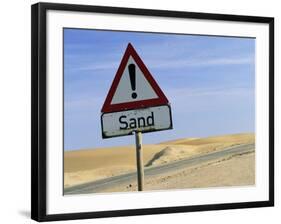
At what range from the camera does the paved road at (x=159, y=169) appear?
11.3 feet

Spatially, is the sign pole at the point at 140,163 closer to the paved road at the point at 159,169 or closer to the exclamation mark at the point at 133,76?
the paved road at the point at 159,169

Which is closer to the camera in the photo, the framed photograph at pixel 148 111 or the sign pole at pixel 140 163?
the framed photograph at pixel 148 111

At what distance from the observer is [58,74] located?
3363mm

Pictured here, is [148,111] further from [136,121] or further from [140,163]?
[140,163]

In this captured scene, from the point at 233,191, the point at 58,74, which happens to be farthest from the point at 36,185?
the point at 233,191

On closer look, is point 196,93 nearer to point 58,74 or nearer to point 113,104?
point 113,104

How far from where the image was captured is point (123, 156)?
3518mm

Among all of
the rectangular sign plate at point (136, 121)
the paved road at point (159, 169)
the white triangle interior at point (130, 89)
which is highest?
the white triangle interior at point (130, 89)

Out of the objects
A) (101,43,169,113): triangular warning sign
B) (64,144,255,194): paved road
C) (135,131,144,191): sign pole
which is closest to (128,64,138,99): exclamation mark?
(101,43,169,113): triangular warning sign

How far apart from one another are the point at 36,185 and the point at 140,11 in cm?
87

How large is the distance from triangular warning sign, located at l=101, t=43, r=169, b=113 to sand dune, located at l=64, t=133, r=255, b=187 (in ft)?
0.60

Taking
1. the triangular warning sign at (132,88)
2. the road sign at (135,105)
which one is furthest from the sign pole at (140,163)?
the triangular warning sign at (132,88)

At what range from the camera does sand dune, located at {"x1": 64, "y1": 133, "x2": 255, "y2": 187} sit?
11.2 feet

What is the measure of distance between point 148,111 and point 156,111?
1.4 inches
